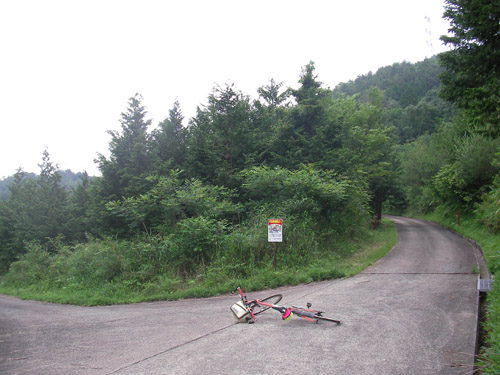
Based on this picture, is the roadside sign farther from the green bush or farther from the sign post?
the green bush

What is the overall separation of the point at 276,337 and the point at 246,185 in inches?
460

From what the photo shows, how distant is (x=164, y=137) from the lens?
967 inches

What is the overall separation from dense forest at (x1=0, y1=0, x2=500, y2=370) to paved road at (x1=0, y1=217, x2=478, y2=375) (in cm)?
121

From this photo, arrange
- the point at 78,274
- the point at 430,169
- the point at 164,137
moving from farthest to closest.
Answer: the point at 430,169, the point at 164,137, the point at 78,274

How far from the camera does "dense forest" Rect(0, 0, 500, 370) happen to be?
11.6 m

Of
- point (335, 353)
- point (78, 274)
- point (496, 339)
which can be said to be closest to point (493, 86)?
point (496, 339)

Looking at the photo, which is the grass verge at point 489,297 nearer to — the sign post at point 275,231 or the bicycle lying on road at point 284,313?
the bicycle lying on road at point 284,313

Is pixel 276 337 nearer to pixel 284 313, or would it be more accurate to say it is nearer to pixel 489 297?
pixel 284 313

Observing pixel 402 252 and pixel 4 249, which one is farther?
pixel 4 249

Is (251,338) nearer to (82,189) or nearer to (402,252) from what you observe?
(402,252)

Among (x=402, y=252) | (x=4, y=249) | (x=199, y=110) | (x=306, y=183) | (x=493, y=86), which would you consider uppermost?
(x=199, y=110)

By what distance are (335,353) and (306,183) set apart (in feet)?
35.3

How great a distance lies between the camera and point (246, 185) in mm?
16328

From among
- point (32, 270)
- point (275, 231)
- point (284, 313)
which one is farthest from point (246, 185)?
point (32, 270)
